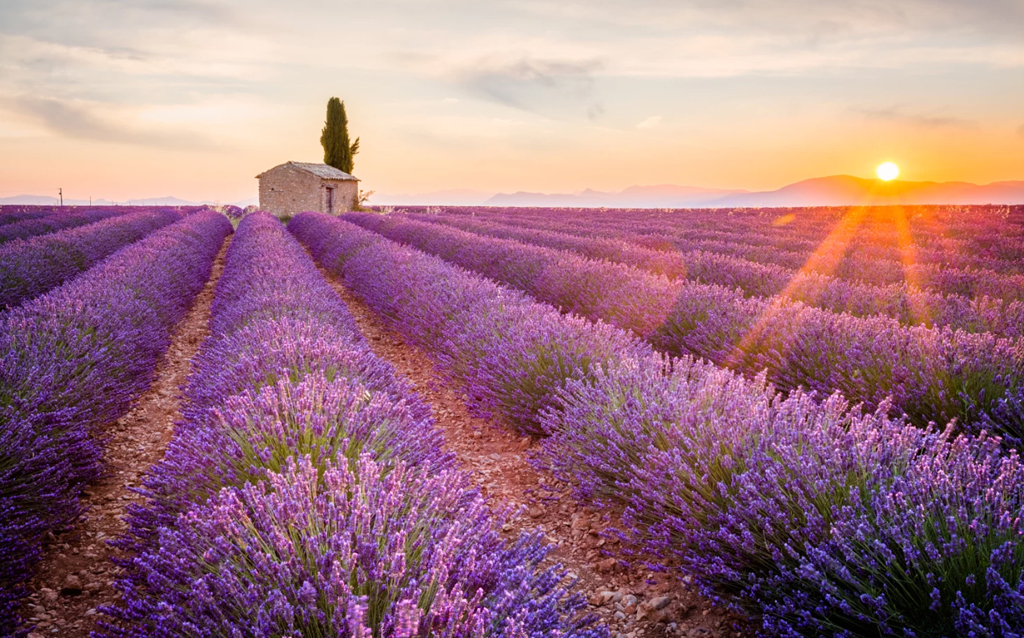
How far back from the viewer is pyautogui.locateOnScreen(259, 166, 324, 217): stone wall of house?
2855 cm

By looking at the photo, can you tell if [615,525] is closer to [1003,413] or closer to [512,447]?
[512,447]

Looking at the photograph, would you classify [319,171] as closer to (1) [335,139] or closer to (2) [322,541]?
(1) [335,139]

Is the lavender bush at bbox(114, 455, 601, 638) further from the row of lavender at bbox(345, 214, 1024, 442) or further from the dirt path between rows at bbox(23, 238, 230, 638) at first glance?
the row of lavender at bbox(345, 214, 1024, 442)

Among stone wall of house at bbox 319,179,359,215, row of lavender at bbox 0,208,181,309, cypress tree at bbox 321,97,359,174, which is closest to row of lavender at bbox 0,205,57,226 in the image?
row of lavender at bbox 0,208,181,309

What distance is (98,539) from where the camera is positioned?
267 cm

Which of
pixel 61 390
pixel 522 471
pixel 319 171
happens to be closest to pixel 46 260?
pixel 61 390

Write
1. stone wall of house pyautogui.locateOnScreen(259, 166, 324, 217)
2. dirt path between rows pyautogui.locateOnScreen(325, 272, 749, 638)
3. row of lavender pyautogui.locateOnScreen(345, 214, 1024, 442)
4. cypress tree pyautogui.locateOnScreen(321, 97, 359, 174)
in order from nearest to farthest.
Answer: dirt path between rows pyautogui.locateOnScreen(325, 272, 749, 638) < row of lavender pyautogui.locateOnScreen(345, 214, 1024, 442) < stone wall of house pyautogui.locateOnScreen(259, 166, 324, 217) < cypress tree pyautogui.locateOnScreen(321, 97, 359, 174)

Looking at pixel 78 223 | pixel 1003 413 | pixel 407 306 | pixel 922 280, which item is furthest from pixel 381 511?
pixel 78 223

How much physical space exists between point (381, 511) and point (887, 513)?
1452 millimetres

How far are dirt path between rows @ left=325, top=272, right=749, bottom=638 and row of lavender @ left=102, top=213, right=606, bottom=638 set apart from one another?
0.23 metres

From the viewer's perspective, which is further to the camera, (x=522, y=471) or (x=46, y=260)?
(x=46, y=260)

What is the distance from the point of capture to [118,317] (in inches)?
182

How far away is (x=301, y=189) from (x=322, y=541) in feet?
99.0

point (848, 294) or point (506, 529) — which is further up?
point (848, 294)
